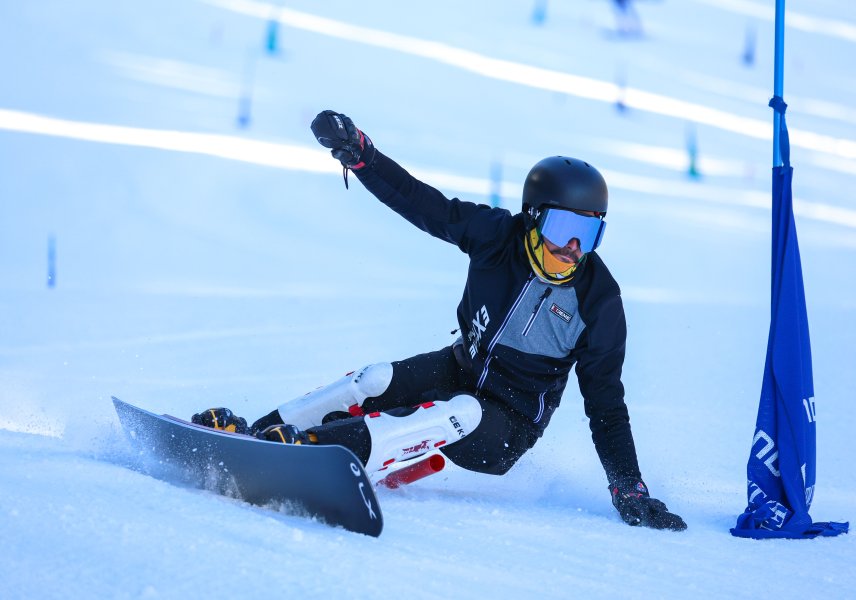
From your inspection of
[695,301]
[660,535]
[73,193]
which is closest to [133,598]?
[660,535]

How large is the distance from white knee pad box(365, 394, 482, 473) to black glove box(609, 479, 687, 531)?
44cm

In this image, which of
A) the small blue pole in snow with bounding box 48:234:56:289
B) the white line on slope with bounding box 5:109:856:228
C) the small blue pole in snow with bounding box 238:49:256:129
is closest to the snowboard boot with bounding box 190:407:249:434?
the small blue pole in snow with bounding box 48:234:56:289

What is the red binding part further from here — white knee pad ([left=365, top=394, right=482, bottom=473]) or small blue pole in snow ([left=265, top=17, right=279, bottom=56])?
small blue pole in snow ([left=265, top=17, right=279, bottom=56])

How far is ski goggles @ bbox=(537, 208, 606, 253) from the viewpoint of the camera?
2557mm

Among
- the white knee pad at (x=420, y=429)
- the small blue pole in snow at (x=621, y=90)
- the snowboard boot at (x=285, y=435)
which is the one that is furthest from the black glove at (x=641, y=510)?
the small blue pole in snow at (x=621, y=90)

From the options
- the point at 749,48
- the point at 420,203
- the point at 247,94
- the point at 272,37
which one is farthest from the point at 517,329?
the point at 749,48

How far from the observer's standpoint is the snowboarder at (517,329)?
2.55 meters

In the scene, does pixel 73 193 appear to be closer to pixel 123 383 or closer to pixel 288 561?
pixel 123 383

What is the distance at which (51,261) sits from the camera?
625cm

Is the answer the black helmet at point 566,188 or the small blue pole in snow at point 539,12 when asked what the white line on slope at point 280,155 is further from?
the black helmet at point 566,188

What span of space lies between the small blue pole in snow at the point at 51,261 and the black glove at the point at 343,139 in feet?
12.1

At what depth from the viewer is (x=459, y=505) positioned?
7.88 feet

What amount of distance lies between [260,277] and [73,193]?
2.48 meters

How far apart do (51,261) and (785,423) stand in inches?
202
